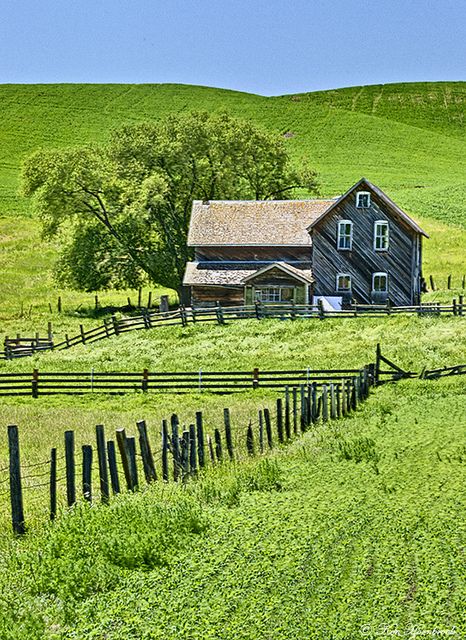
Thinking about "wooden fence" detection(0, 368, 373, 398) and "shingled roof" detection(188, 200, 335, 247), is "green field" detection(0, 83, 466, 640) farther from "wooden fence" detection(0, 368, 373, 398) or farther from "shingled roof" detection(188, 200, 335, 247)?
"shingled roof" detection(188, 200, 335, 247)

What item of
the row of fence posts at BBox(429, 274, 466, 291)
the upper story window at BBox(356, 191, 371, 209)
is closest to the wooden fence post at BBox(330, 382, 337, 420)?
the upper story window at BBox(356, 191, 371, 209)

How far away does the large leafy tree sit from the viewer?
58031 millimetres

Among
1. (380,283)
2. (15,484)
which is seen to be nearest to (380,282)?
(380,283)

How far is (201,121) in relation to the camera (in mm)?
63250

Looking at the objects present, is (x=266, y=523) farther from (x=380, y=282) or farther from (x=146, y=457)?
(x=380, y=282)

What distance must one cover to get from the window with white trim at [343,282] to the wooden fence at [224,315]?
17.4ft

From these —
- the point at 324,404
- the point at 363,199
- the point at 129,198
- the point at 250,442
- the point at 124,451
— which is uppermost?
the point at 129,198

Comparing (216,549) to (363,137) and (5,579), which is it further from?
(363,137)

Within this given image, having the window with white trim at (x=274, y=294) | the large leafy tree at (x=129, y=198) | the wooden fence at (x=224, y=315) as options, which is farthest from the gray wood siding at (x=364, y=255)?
the large leafy tree at (x=129, y=198)

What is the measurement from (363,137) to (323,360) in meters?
94.7

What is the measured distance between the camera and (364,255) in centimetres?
5003

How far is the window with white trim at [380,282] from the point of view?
1975 inches

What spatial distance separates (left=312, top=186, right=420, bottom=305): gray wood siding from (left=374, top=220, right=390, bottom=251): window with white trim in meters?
0.19

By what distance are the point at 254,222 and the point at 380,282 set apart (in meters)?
9.20
